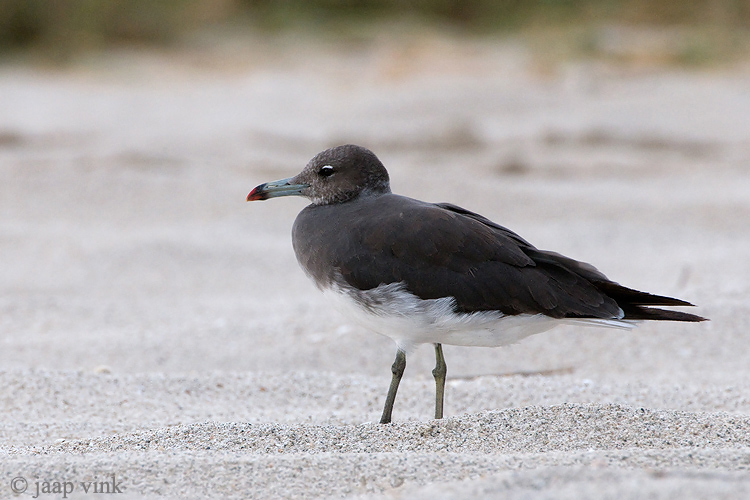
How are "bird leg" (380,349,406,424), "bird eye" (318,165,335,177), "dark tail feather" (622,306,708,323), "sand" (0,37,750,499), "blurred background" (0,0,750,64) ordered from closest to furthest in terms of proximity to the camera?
"sand" (0,37,750,499)
"dark tail feather" (622,306,708,323)
"bird leg" (380,349,406,424)
"bird eye" (318,165,335,177)
"blurred background" (0,0,750,64)

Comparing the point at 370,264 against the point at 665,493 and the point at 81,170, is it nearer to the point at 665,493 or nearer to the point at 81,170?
the point at 665,493

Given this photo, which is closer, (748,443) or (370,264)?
(748,443)

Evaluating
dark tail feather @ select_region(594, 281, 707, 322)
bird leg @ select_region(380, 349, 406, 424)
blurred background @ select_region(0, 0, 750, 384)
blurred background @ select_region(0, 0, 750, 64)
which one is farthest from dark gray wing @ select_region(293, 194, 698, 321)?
blurred background @ select_region(0, 0, 750, 64)

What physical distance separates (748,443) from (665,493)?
0.95m

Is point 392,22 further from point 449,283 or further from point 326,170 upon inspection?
point 449,283

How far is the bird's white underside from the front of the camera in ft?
11.5

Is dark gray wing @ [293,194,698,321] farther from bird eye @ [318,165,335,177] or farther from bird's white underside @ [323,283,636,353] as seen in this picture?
bird eye @ [318,165,335,177]

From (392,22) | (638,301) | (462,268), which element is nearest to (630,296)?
(638,301)

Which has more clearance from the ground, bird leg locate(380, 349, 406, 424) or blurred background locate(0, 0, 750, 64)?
blurred background locate(0, 0, 750, 64)

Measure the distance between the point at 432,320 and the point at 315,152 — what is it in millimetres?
6674

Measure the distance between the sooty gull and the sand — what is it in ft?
1.12

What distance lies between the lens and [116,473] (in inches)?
113

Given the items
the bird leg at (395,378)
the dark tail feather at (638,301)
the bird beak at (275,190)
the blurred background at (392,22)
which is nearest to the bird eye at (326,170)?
the bird beak at (275,190)

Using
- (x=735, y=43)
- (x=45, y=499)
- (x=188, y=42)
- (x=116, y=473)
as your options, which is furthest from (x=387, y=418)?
(x=188, y=42)
